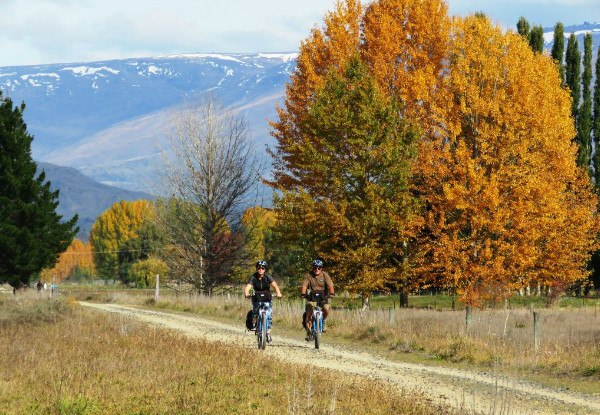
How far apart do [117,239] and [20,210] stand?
9096 centimetres

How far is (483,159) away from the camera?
30750 mm

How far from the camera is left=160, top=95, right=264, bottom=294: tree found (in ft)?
140

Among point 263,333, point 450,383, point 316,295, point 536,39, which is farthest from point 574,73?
point 450,383

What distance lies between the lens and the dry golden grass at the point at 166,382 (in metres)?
10.7

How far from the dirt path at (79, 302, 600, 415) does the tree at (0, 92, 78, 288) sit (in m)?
27.9

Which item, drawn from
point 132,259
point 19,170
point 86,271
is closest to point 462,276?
point 19,170

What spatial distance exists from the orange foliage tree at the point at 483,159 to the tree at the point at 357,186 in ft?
1.67

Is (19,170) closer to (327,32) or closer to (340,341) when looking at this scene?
(327,32)

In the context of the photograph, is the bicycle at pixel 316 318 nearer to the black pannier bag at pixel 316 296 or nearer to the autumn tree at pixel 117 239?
the black pannier bag at pixel 316 296

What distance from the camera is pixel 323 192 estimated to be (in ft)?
105

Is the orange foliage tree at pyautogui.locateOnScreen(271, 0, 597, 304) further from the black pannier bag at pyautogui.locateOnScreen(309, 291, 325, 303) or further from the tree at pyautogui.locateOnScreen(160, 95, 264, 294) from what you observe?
the black pannier bag at pyautogui.locateOnScreen(309, 291, 325, 303)

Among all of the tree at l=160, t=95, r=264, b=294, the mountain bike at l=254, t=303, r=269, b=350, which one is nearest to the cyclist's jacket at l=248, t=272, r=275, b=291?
the mountain bike at l=254, t=303, r=269, b=350

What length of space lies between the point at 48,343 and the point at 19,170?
31.1 metres

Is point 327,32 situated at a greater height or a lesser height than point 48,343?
greater
